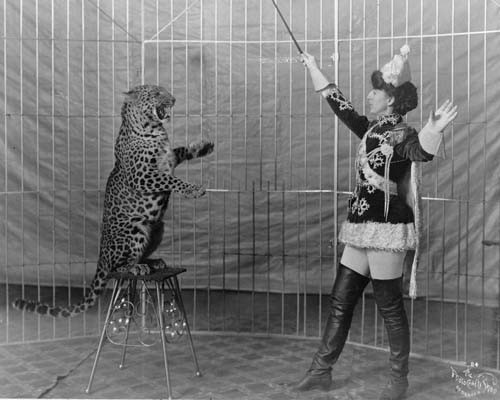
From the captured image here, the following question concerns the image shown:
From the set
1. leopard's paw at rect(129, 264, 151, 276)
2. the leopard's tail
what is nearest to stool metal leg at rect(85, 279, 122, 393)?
leopard's paw at rect(129, 264, 151, 276)

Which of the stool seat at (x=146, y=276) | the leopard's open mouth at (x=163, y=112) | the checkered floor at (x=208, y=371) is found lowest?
the checkered floor at (x=208, y=371)

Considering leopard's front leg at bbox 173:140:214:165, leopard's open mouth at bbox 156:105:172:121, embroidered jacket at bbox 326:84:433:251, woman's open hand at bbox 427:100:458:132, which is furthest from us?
leopard's front leg at bbox 173:140:214:165

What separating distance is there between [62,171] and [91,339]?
1476 mm

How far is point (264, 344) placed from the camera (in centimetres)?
436

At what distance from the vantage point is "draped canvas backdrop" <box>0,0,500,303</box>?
16.2 ft

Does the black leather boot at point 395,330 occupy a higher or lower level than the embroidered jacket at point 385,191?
lower

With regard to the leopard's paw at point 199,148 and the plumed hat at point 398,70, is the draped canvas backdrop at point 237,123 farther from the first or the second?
the plumed hat at point 398,70

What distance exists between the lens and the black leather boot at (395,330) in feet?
11.0

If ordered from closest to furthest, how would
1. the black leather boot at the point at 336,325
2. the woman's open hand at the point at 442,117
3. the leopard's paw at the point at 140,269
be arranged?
1. the woman's open hand at the point at 442,117
2. the black leather boot at the point at 336,325
3. the leopard's paw at the point at 140,269

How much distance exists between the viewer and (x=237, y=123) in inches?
207

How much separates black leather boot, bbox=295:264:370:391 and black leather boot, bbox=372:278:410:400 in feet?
0.42

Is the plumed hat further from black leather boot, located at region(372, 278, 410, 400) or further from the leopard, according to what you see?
the leopard

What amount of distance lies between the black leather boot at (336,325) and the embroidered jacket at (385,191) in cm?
19

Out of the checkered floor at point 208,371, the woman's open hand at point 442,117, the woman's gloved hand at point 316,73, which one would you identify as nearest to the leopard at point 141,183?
the checkered floor at point 208,371
